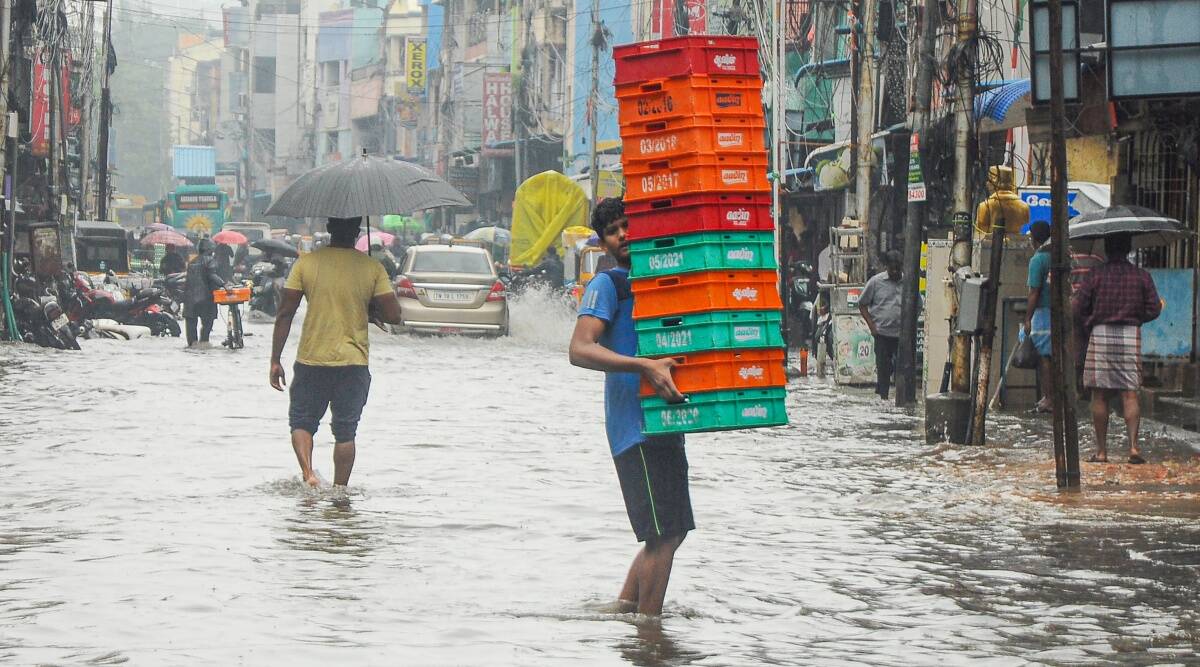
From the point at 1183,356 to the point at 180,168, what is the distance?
357 ft

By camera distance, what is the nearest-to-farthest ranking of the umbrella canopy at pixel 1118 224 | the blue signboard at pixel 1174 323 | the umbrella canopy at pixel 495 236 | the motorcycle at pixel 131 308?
the umbrella canopy at pixel 1118 224 → the blue signboard at pixel 1174 323 → the motorcycle at pixel 131 308 → the umbrella canopy at pixel 495 236

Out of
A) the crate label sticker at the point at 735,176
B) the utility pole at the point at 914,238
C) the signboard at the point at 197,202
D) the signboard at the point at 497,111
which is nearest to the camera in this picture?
the crate label sticker at the point at 735,176

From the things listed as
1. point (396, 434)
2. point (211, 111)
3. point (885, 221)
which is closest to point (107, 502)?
point (396, 434)

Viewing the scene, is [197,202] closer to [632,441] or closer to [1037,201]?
[1037,201]

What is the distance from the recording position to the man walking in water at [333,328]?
10.9 meters

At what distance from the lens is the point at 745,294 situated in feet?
23.2

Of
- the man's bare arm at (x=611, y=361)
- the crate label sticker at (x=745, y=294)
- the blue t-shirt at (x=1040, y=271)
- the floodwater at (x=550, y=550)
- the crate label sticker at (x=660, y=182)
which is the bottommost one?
the floodwater at (x=550, y=550)

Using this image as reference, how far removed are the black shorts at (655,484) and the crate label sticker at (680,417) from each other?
7.3 inches

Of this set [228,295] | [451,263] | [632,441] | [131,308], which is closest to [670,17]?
[451,263]

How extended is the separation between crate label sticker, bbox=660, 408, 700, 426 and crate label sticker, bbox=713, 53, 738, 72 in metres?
1.44

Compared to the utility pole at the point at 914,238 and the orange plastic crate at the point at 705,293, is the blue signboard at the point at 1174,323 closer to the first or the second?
the utility pole at the point at 914,238

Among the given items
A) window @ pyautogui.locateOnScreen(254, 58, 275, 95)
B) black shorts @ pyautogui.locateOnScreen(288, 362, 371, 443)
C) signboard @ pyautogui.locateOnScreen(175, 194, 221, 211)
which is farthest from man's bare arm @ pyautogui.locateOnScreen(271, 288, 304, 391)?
window @ pyautogui.locateOnScreen(254, 58, 275, 95)

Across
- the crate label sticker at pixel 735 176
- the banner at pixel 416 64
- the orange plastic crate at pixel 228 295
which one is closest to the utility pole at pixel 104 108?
the orange plastic crate at pixel 228 295

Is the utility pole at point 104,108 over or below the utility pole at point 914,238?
over
